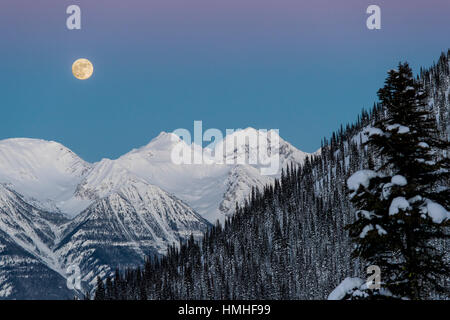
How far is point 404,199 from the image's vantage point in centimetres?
1966

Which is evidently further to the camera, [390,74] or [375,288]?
[390,74]

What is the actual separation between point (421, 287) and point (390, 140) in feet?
17.3

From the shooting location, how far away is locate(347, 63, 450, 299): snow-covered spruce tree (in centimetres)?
1995

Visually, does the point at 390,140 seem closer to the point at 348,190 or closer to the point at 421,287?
the point at 348,190

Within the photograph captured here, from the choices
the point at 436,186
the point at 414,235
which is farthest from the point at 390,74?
the point at 414,235

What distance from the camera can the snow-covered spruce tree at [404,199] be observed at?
1995cm
